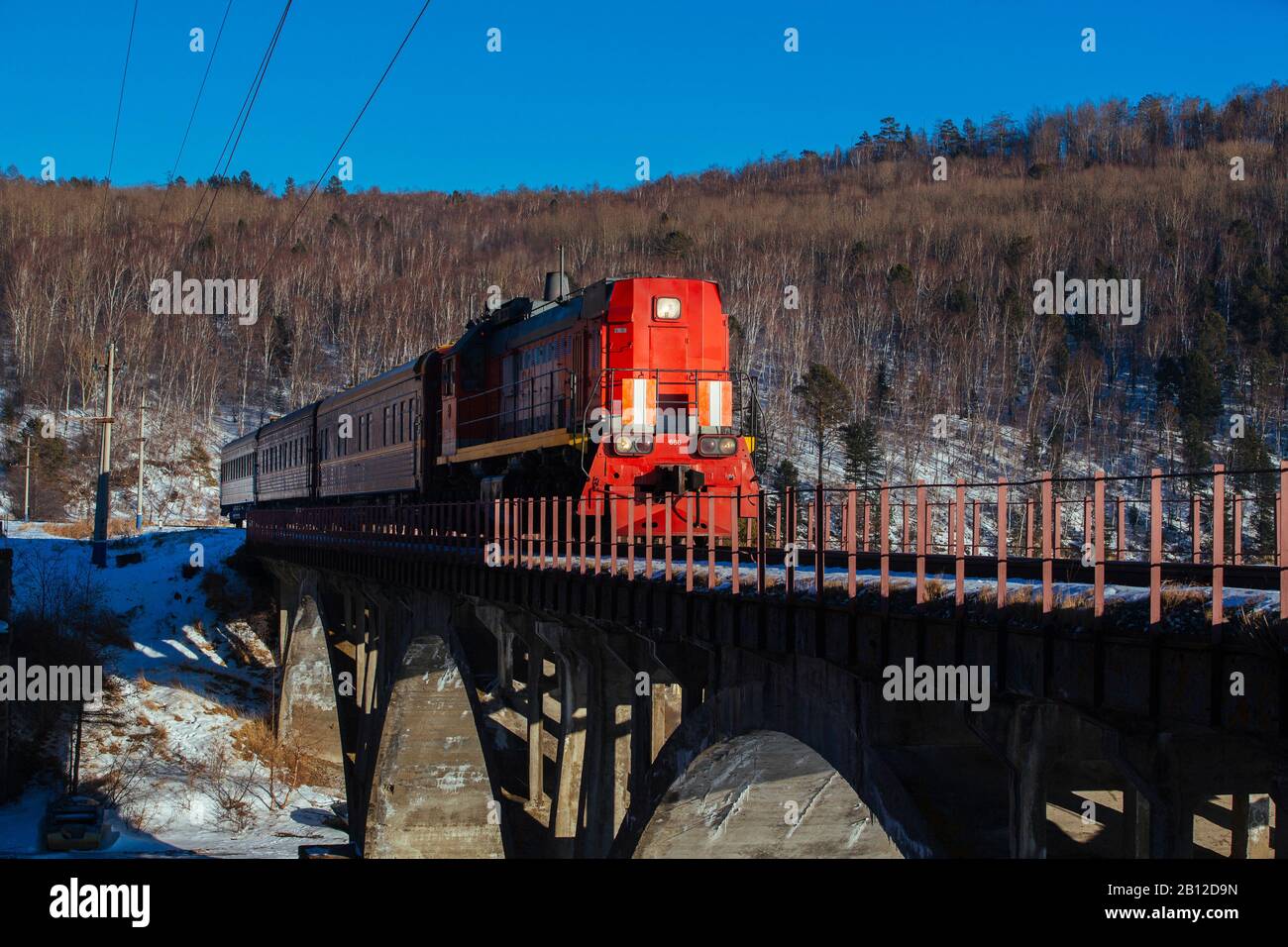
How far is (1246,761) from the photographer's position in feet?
19.6

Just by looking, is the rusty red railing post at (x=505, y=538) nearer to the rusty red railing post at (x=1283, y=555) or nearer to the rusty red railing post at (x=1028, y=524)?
the rusty red railing post at (x=1028, y=524)

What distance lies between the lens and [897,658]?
801 cm

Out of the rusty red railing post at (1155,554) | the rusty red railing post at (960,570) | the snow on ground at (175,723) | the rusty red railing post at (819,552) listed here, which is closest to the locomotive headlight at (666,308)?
the rusty red railing post at (819,552)

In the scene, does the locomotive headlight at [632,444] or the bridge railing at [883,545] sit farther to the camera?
the locomotive headlight at [632,444]

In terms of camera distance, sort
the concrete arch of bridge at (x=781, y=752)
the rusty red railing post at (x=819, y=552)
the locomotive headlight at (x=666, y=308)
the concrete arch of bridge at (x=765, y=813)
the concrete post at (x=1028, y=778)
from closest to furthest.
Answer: the concrete post at (x=1028, y=778) < the concrete arch of bridge at (x=781, y=752) < the rusty red railing post at (x=819, y=552) < the concrete arch of bridge at (x=765, y=813) < the locomotive headlight at (x=666, y=308)

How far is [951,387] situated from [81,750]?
2060 inches

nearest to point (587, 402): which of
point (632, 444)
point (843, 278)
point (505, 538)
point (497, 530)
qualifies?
point (632, 444)

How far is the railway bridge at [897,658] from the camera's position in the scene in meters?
5.84

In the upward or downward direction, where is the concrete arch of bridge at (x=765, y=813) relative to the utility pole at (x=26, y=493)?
downward

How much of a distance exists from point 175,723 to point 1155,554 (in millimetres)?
37484

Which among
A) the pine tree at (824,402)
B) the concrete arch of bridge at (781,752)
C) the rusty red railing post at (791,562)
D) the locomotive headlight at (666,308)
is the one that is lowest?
the concrete arch of bridge at (781,752)

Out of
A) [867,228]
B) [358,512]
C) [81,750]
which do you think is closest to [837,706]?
[358,512]

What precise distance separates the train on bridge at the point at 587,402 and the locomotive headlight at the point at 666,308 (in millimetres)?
20
